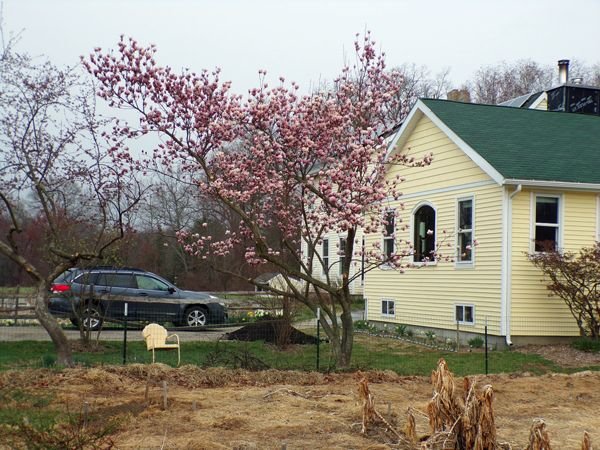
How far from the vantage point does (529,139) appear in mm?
17406

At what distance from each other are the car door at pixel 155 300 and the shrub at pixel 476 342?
705 cm

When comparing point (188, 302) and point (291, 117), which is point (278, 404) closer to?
point (291, 117)

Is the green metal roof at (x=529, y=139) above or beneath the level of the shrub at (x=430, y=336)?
above

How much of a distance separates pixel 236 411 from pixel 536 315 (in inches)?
374

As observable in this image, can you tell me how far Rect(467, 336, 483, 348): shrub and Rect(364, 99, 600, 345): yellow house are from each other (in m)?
0.18

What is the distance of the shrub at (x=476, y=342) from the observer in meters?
15.8

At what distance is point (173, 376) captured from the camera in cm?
982

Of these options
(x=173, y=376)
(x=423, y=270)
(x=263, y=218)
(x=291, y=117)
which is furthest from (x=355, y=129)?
(x=423, y=270)

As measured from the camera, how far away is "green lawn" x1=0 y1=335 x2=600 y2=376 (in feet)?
37.6

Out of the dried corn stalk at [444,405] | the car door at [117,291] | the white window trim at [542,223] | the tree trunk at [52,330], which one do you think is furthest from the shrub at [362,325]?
the dried corn stalk at [444,405]

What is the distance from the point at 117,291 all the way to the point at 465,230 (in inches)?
328

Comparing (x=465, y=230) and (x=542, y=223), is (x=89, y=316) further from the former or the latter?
(x=542, y=223)

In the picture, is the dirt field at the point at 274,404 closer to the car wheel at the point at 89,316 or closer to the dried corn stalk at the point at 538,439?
the dried corn stalk at the point at 538,439

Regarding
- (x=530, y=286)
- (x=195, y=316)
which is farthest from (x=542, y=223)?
(x=195, y=316)
